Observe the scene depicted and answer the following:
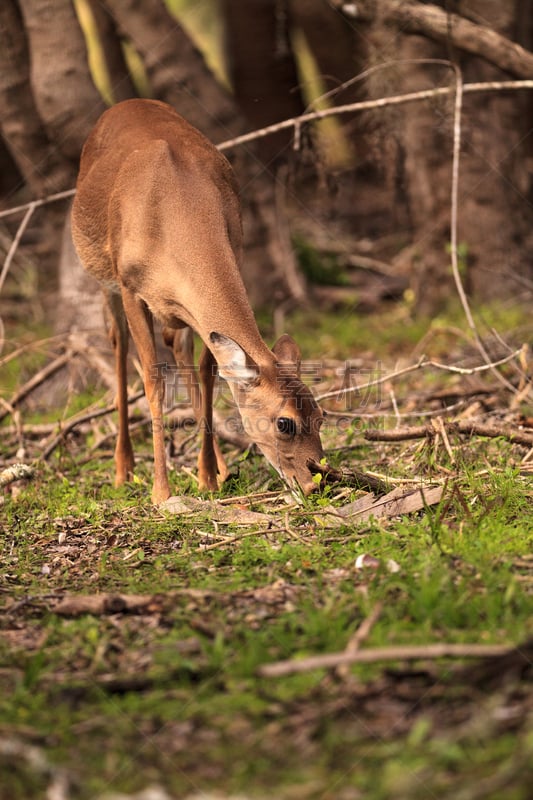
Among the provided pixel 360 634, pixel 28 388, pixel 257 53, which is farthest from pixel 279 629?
pixel 257 53

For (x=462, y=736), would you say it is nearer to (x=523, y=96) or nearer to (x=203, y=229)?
(x=203, y=229)

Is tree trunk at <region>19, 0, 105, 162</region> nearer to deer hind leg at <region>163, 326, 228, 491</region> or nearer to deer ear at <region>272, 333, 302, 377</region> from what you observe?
deer hind leg at <region>163, 326, 228, 491</region>

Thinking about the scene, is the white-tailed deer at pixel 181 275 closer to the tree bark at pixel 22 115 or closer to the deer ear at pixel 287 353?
the deer ear at pixel 287 353

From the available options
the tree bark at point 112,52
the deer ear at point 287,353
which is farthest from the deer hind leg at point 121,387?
the tree bark at point 112,52

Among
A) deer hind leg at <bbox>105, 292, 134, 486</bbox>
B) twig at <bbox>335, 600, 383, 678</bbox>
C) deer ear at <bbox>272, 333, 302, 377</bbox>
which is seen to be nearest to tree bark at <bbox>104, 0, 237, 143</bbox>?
deer hind leg at <bbox>105, 292, 134, 486</bbox>

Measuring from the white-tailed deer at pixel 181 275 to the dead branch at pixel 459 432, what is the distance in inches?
22.1

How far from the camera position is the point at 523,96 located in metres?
11.0

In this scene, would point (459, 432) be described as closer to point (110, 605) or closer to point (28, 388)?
→ point (110, 605)

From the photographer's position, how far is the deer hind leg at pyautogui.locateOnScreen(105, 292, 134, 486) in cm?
629

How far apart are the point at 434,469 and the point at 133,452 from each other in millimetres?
2069

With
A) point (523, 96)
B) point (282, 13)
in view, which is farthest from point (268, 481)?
point (282, 13)

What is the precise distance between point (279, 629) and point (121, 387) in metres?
3.28

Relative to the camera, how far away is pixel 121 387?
21.1 feet

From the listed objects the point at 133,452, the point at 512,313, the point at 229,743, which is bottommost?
the point at 512,313
